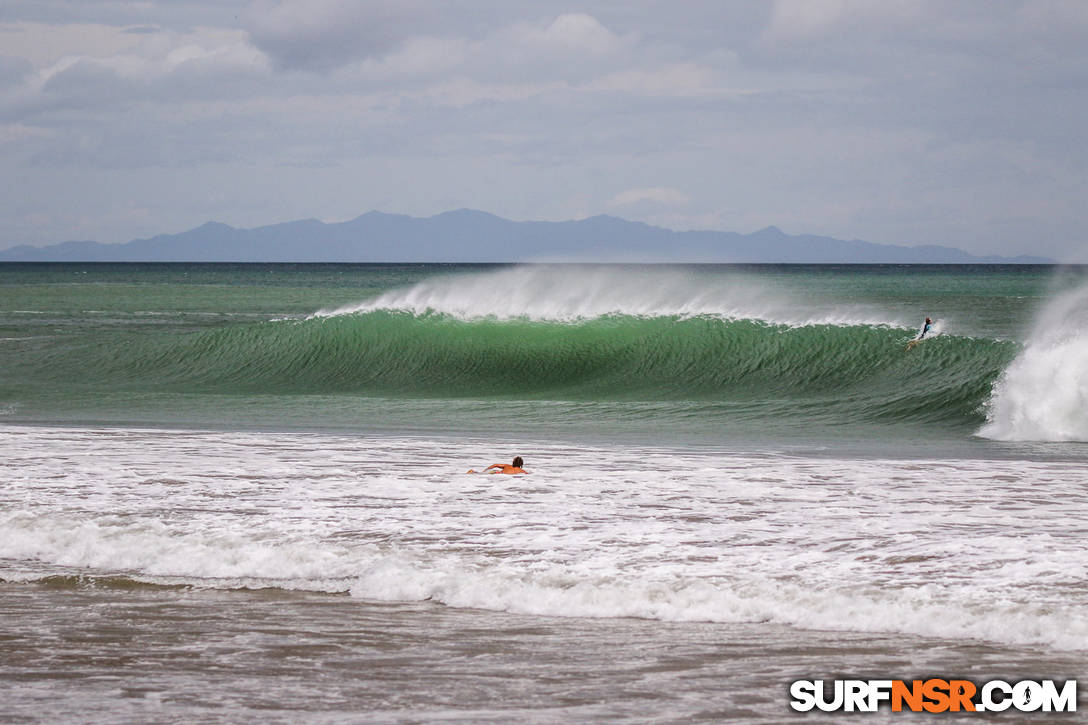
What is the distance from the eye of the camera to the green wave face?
17688 millimetres

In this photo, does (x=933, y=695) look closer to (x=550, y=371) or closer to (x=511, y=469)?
(x=511, y=469)

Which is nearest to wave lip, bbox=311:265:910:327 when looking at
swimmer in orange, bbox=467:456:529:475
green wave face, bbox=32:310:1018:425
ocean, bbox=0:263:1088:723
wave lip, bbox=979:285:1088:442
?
green wave face, bbox=32:310:1018:425

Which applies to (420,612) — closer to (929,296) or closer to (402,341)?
(402,341)

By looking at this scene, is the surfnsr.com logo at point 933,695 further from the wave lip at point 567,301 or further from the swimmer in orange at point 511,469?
the wave lip at point 567,301

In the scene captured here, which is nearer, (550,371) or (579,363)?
(550,371)

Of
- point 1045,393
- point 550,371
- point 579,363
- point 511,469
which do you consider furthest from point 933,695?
point 579,363

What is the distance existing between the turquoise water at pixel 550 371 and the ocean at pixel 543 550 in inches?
6.1

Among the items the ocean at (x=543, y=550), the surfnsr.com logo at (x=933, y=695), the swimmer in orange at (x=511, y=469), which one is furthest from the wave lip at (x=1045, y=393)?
the surfnsr.com logo at (x=933, y=695)

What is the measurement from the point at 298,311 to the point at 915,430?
128 feet

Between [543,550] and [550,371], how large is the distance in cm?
1466

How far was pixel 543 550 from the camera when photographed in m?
6.64

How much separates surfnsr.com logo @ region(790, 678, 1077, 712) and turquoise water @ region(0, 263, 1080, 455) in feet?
25.9

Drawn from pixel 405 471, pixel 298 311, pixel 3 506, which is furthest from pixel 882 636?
pixel 298 311

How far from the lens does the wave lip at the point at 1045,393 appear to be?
13.1m
